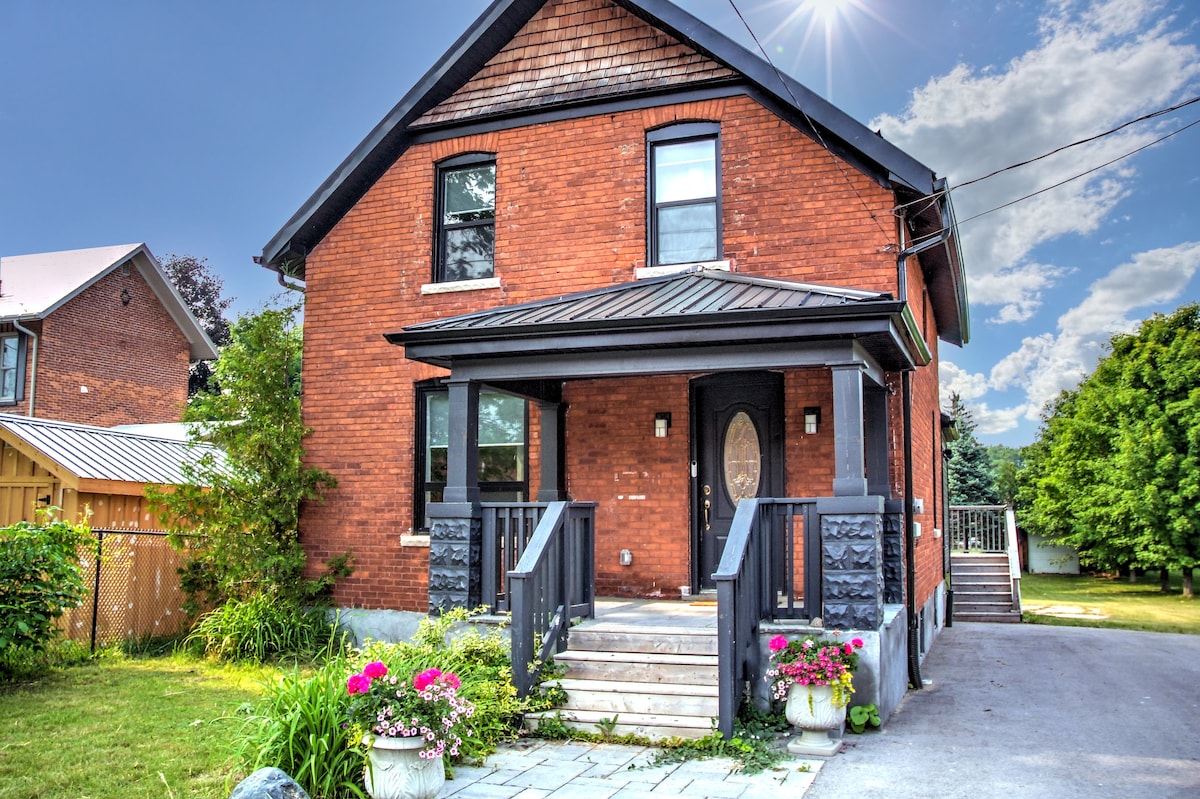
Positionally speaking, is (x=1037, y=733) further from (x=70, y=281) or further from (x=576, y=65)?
(x=70, y=281)

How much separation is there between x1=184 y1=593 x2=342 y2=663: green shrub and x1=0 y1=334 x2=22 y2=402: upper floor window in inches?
611

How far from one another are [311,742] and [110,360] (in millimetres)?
22274

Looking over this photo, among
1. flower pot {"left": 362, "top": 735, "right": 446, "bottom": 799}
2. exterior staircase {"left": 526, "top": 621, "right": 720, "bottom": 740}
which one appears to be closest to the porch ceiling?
exterior staircase {"left": 526, "top": 621, "right": 720, "bottom": 740}

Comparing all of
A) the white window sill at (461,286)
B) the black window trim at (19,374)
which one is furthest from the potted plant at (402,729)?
the black window trim at (19,374)

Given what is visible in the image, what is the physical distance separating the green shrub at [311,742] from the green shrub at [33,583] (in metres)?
4.02

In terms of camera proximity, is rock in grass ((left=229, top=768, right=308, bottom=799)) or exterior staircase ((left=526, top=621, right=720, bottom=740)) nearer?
rock in grass ((left=229, top=768, right=308, bottom=799))

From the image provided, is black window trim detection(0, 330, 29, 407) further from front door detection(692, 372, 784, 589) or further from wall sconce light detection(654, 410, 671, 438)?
front door detection(692, 372, 784, 589)

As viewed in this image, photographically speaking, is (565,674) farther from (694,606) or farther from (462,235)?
(462,235)

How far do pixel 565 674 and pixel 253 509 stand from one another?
15.8 feet

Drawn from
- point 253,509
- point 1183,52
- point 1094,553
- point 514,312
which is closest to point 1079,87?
point 1183,52

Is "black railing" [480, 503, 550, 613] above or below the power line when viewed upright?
below

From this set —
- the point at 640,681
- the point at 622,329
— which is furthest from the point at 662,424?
the point at 640,681

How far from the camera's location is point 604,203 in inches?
409

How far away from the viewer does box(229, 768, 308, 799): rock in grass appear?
449 centimetres
